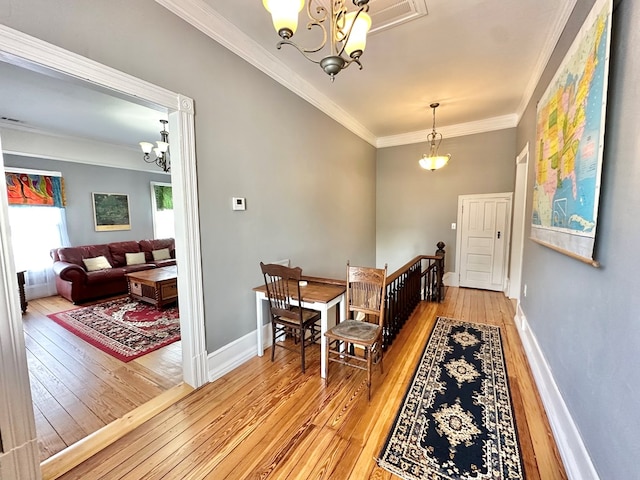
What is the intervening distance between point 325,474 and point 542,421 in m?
1.52

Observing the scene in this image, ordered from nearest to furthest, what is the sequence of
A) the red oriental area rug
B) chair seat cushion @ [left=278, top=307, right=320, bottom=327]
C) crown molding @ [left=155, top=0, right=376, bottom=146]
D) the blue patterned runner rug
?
the blue patterned runner rug
crown molding @ [left=155, top=0, right=376, bottom=146]
chair seat cushion @ [left=278, top=307, right=320, bottom=327]
the red oriental area rug

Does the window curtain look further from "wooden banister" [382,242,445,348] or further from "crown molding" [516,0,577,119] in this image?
"crown molding" [516,0,577,119]

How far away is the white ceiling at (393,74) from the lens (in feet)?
7.21

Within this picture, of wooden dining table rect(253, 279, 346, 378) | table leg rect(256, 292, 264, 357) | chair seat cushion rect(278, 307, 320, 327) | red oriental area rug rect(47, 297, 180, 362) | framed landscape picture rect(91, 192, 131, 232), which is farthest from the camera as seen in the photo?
framed landscape picture rect(91, 192, 131, 232)

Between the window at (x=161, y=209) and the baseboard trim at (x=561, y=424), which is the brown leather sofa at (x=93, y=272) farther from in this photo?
the baseboard trim at (x=561, y=424)

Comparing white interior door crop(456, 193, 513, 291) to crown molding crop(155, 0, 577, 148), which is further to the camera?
white interior door crop(456, 193, 513, 291)

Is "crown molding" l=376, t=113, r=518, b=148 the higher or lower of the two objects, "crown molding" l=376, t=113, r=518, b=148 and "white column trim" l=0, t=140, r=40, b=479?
the higher

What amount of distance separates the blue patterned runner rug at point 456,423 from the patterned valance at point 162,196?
6702 millimetres

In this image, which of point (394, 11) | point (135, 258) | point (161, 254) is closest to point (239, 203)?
point (394, 11)

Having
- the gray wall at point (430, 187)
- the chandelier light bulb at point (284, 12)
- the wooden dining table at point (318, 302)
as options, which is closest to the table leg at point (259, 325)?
the wooden dining table at point (318, 302)

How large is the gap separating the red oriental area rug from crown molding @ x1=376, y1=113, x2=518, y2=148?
5.10 m

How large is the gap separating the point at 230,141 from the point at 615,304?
107 inches

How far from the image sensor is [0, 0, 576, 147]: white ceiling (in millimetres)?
2198


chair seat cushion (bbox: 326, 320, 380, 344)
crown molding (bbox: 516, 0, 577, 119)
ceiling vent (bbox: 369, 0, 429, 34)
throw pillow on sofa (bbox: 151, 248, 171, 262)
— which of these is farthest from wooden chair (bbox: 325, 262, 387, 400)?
throw pillow on sofa (bbox: 151, 248, 171, 262)
